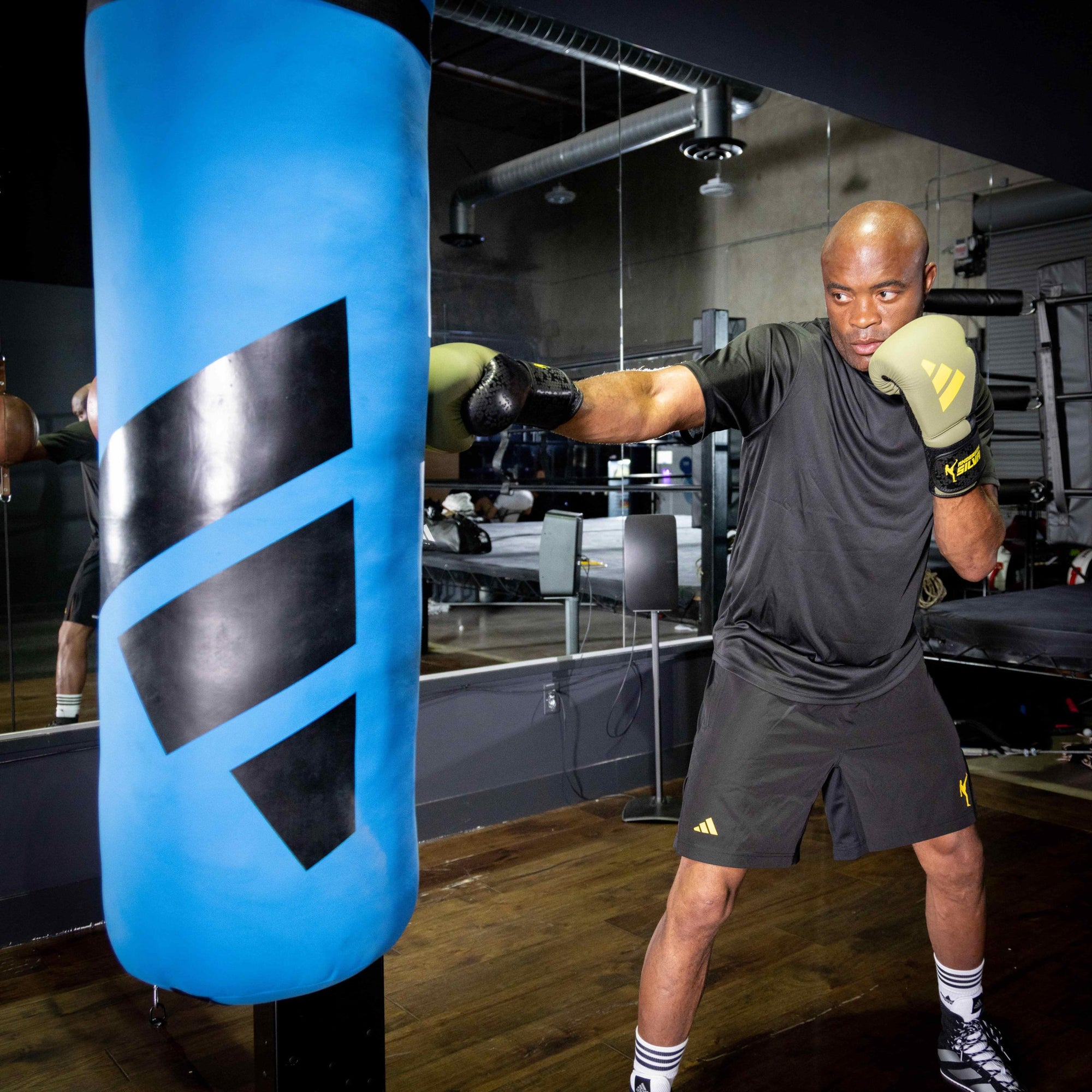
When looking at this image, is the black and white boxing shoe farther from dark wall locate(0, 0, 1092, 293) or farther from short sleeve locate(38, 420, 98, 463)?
short sleeve locate(38, 420, 98, 463)

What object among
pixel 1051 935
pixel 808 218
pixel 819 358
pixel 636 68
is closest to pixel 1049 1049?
pixel 1051 935

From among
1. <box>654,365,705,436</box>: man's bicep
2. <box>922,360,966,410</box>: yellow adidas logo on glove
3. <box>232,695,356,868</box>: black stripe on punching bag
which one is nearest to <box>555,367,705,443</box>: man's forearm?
<box>654,365,705,436</box>: man's bicep

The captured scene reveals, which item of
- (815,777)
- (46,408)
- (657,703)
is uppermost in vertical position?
(46,408)

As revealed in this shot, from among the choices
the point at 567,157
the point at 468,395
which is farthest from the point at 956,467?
the point at 567,157

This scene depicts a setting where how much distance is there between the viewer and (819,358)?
1.55 meters

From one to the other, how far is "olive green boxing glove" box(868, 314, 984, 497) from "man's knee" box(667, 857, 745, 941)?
0.67 metres

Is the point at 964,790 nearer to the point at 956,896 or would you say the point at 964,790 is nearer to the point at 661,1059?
the point at 956,896

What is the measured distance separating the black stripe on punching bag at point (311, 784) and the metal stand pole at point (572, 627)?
8.87ft

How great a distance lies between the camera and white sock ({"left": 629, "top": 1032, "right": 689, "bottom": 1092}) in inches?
57.4

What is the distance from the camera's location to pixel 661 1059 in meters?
1.46

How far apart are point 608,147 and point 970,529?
2796 millimetres

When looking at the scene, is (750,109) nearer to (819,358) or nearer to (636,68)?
(636,68)

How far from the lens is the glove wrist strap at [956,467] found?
1377 mm

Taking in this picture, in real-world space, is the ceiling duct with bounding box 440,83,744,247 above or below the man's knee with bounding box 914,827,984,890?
above
